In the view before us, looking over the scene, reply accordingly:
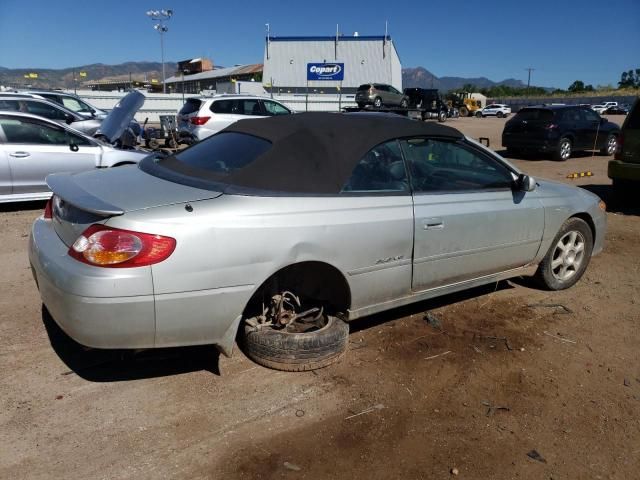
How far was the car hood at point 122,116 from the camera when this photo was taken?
8039 mm

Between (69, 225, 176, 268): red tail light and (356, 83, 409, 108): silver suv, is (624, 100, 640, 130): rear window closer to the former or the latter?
(69, 225, 176, 268): red tail light

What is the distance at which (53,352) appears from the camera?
3.47m

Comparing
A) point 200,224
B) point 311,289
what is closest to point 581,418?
point 311,289

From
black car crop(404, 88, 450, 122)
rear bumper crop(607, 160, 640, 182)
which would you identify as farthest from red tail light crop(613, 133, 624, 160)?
black car crop(404, 88, 450, 122)

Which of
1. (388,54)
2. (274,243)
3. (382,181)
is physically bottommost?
(274,243)

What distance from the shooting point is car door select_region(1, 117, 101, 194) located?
758 centimetres

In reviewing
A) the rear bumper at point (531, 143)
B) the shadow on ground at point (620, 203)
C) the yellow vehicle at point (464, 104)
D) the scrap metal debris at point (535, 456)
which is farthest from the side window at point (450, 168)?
the yellow vehicle at point (464, 104)

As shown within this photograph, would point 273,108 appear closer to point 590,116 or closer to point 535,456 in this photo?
point 590,116

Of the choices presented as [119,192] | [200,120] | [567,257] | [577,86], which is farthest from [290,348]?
[577,86]

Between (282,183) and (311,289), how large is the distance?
29.3 inches

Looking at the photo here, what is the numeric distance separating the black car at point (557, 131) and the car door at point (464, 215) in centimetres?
1166

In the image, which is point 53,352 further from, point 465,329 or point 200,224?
point 465,329

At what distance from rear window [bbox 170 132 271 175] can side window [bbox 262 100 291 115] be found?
39.4 feet

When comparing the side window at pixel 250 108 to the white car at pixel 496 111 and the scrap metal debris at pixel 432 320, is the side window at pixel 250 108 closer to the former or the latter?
the scrap metal debris at pixel 432 320
